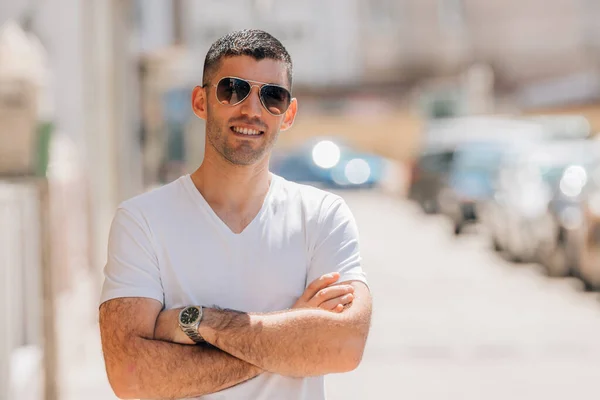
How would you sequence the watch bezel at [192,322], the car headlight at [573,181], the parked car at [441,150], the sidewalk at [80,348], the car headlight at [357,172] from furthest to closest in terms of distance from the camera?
the car headlight at [357,172] < the parked car at [441,150] < the car headlight at [573,181] < the sidewalk at [80,348] < the watch bezel at [192,322]

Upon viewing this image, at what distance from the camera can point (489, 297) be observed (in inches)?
487

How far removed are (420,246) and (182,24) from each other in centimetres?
790

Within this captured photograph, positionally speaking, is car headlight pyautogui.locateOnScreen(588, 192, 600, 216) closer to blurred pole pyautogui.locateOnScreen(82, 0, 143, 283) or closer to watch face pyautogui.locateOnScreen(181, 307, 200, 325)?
blurred pole pyautogui.locateOnScreen(82, 0, 143, 283)

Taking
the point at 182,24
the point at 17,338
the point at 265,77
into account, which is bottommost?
the point at 17,338

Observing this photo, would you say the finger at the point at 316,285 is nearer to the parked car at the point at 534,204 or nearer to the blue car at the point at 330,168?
the parked car at the point at 534,204

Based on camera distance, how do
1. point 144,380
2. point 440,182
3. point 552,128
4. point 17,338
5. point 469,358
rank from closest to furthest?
point 144,380 → point 17,338 → point 469,358 → point 552,128 → point 440,182

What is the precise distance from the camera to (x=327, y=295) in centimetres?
281

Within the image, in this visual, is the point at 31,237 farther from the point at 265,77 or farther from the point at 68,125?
the point at 68,125

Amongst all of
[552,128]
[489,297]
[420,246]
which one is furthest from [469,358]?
[552,128]

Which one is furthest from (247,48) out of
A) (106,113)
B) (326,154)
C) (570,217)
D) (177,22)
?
(326,154)

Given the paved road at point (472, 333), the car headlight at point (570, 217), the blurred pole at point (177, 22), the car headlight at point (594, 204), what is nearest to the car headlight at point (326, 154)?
the blurred pole at point (177, 22)

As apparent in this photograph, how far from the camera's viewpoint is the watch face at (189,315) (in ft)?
8.66

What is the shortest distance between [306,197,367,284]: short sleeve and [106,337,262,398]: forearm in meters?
0.32

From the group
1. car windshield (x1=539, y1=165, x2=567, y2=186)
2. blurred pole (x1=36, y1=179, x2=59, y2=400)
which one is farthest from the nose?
car windshield (x1=539, y1=165, x2=567, y2=186)
